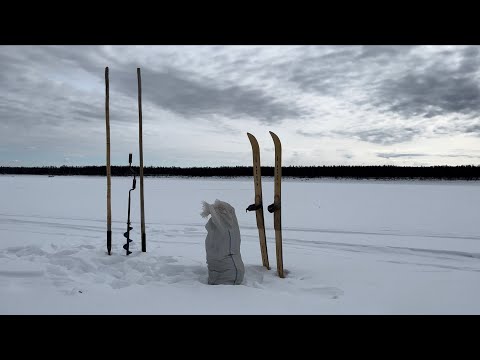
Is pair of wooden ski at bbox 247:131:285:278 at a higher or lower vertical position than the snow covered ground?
higher

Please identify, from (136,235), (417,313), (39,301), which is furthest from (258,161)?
(136,235)

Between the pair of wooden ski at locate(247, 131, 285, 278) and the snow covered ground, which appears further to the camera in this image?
the pair of wooden ski at locate(247, 131, 285, 278)

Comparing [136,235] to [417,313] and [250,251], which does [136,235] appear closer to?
[250,251]

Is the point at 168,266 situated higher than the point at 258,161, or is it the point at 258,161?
the point at 258,161

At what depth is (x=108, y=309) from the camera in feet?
9.34

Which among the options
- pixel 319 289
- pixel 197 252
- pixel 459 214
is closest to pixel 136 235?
pixel 197 252

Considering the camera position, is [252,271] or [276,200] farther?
[252,271]

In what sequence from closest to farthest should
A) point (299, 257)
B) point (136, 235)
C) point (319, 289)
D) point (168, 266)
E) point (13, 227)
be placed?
point (319, 289) → point (168, 266) → point (299, 257) → point (136, 235) → point (13, 227)

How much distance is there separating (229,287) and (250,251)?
6.49ft

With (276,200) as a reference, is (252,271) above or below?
below

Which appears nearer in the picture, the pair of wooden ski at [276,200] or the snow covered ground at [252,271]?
the snow covered ground at [252,271]

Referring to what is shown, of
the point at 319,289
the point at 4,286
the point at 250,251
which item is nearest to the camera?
the point at 4,286

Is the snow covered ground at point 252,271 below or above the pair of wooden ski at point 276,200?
below

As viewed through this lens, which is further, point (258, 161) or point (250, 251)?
point (250, 251)
